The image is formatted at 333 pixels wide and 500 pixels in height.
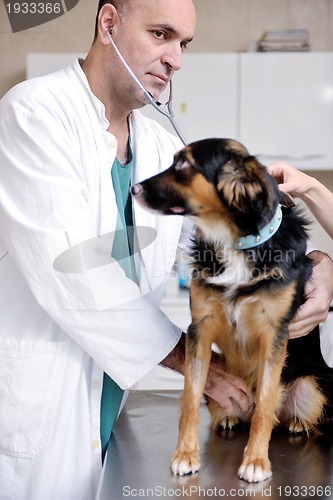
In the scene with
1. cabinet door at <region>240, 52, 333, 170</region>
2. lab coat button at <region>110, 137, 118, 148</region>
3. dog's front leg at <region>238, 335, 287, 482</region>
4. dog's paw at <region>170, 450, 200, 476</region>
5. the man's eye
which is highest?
the man's eye

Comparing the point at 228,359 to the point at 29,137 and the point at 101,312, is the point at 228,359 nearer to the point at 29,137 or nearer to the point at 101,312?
the point at 101,312

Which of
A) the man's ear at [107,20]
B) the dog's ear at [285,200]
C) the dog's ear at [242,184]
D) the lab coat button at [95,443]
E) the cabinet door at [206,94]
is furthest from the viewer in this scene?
the cabinet door at [206,94]

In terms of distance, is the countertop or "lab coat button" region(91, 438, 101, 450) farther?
"lab coat button" region(91, 438, 101, 450)

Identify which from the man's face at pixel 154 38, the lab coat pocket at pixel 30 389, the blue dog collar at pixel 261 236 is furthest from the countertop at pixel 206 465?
the man's face at pixel 154 38

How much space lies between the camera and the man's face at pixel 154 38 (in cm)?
126

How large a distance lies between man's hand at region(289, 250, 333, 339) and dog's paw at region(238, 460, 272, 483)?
237 mm

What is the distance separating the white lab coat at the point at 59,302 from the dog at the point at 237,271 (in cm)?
11

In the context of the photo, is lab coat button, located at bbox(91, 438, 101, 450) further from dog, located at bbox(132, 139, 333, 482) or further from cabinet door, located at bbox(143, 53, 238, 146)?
cabinet door, located at bbox(143, 53, 238, 146)

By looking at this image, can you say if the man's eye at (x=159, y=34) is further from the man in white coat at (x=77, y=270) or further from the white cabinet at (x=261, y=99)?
the white cabinet at (x=261, y=99)

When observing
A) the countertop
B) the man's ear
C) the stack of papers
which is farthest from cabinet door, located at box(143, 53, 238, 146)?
the countertop

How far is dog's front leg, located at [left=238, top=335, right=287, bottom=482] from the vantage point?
103cm

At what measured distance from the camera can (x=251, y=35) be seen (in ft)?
11.4

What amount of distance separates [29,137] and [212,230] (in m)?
0.36

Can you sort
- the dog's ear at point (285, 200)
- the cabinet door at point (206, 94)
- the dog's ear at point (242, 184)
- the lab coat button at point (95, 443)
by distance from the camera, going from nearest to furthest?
A: the dog's ear at point (242, 184) < the dog's ear at point (285, 200) < the lab coat button at point (95, 443) < the cabinet door at point (206, 94)
